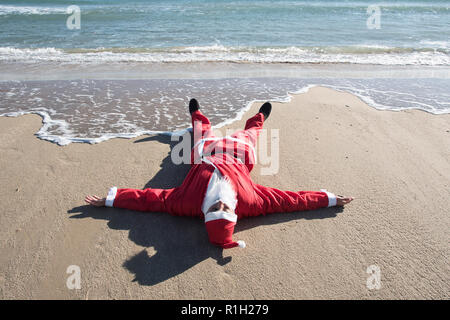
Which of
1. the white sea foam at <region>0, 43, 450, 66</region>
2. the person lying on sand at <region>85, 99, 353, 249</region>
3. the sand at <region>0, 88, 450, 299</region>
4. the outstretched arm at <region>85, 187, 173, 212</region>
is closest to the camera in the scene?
the sand at <region>0, 88, 450, 299</region>

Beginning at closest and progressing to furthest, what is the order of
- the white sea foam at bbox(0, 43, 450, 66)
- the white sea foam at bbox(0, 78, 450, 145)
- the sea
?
the white sea foam at bbox(0, 78, 450, 145)
the sea
the white sea foam at bbox(0, 43, 450, 66)

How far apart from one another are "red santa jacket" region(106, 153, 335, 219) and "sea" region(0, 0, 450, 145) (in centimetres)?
178

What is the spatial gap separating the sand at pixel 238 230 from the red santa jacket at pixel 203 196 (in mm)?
113

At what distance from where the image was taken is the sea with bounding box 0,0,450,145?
5.49 metres

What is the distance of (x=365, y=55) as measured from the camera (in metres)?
9.89

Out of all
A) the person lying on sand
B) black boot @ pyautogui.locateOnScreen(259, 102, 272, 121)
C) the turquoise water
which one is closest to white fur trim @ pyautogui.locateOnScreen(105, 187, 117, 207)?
the person lying on sand

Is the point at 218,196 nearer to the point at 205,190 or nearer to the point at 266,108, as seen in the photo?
the point at 205,190

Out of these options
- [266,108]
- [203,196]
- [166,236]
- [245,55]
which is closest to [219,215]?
[203,196]

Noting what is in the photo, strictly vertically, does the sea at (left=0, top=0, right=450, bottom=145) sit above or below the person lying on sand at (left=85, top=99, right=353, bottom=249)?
above

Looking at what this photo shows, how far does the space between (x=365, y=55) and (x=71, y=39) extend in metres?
11.9

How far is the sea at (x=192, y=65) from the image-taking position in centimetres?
549

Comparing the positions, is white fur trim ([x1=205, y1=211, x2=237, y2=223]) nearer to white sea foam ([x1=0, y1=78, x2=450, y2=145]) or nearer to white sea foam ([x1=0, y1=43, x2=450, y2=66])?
white sea foam ([x1=0, y1=78, x2=450, y2=145])

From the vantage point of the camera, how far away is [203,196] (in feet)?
9.59

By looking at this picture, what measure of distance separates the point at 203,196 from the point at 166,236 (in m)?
0.56
